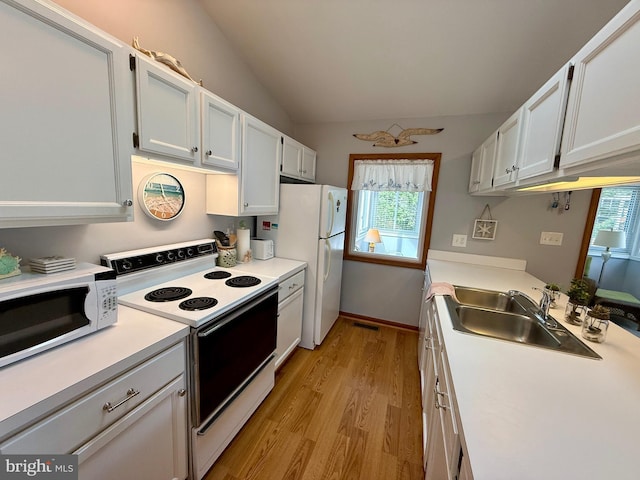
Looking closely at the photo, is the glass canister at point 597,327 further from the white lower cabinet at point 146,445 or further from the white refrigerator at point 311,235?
the white lower cabinet at point 146,445

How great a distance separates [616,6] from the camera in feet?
4.79

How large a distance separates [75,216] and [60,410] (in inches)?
26.7

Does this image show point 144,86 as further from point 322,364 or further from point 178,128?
point 322,364

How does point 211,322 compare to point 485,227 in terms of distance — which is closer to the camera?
point 211,322

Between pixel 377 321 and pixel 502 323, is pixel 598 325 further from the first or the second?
pixel 377 321

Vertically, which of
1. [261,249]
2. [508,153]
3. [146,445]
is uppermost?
[508,153]

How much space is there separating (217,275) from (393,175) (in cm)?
209

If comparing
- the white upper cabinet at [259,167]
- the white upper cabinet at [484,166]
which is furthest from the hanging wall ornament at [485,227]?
the white upper cabinet at [259,167]

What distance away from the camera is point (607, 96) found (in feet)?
2.67

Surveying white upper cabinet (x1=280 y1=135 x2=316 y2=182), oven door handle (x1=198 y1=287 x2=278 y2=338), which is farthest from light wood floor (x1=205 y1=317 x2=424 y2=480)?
white upper cabinet (x1=280 y1=135 x2=316 y2=182)

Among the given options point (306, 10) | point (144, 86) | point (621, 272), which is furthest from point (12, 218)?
point (621, 272)

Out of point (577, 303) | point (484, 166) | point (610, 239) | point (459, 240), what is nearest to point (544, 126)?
point (577, 303)

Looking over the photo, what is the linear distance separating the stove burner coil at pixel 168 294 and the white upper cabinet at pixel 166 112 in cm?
77

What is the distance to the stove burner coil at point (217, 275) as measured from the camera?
6.10ft
